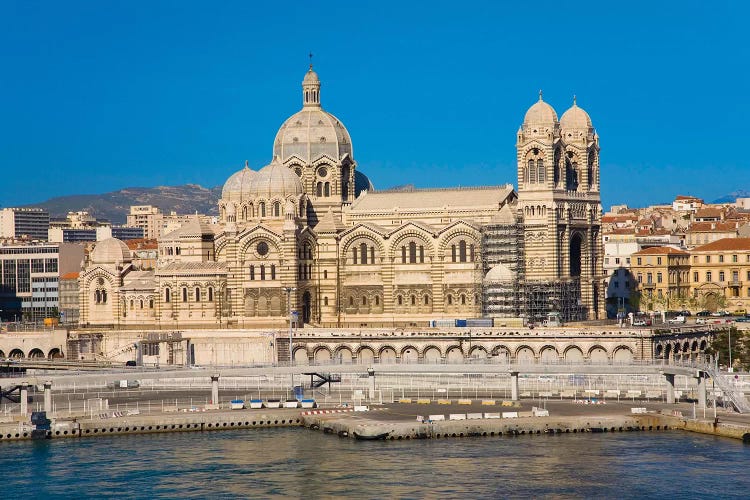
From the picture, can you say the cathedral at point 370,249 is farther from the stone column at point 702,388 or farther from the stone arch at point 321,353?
the stone column at point 702,388

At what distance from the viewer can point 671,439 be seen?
90.4 metres

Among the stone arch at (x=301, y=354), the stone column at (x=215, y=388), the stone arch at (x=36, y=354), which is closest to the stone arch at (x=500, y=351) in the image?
the stone arch at (x=301, y=354)

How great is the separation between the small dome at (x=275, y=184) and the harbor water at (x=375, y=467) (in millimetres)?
41758

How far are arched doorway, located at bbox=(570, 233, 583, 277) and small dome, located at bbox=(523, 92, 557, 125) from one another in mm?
8909

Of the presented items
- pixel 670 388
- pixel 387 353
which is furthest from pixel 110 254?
pixel 670 388

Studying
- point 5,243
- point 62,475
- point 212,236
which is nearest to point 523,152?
point 212,236

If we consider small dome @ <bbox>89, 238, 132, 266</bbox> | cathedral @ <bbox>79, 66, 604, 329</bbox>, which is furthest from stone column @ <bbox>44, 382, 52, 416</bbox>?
small dome @ <bbox>89, 238, 132, 266</bbox>

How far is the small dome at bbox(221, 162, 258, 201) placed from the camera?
13638 cm

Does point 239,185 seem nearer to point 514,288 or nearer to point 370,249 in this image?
point 370,249

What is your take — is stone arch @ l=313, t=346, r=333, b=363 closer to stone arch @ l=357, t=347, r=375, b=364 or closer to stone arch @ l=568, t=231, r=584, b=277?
stone arch @ l=357, t=347, r=375, b=364

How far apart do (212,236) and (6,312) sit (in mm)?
42899

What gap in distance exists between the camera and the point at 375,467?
83875 mm

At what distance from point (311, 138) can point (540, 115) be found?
20.5 m

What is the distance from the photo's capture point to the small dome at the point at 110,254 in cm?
14300
